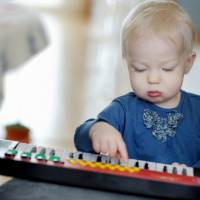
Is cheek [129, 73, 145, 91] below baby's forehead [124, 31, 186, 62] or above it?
below

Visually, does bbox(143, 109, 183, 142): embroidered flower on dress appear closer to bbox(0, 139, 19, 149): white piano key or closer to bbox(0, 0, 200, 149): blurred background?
bbox(0, 139, 19, 149): white piano key

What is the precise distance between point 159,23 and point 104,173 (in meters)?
0.43

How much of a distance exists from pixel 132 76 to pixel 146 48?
85 millimetres

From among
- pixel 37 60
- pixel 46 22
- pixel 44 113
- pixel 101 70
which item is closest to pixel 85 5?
pixel 46 22

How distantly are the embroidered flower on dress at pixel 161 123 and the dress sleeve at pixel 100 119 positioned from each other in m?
0.07

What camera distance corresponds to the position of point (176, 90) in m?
0.86

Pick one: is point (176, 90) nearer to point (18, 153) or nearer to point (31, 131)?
point (18, 153)

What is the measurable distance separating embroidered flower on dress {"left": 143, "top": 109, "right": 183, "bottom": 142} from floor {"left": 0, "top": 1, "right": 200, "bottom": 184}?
1213 millimetres

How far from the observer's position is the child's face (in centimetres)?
81

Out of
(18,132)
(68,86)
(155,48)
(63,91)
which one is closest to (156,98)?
(155,48)

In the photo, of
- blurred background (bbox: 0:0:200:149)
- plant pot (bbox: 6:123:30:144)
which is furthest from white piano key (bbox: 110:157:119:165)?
plant pot (bbox: 6:123:30:144)

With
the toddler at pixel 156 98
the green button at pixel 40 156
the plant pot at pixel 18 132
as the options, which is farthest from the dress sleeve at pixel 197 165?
the plant pot at pixel 18 132

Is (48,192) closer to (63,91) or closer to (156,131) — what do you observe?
(156,131)

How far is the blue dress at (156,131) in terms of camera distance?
0.88m
